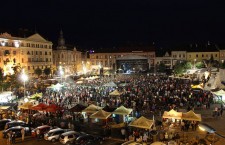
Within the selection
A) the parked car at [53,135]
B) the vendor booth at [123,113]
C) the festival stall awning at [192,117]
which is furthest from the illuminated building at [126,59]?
the parked car at [53,135]

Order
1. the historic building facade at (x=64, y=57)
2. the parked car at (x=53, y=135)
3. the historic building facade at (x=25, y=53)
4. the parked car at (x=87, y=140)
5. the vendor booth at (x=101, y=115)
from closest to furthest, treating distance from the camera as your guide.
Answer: the parked car at (x=87, y=140), the parked car at (x=53, y=135), the vendor booth at (x=101, y=115), the historic building facade at (x=25, y=53), the historic building facade at (x=64, y=57)

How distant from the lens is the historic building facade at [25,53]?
60812 millimetres

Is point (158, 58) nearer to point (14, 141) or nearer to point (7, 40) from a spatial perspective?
point (7, 40)

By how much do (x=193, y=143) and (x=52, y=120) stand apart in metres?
13.4

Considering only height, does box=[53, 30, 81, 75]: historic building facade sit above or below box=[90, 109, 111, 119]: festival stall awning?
above

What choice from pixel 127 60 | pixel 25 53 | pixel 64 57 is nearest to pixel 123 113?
pixel 25 53

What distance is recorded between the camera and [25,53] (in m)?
68.8

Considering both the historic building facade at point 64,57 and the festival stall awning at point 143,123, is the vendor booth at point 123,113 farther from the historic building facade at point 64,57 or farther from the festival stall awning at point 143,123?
the historic building facade at point 64,57

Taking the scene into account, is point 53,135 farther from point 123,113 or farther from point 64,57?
point 64,57

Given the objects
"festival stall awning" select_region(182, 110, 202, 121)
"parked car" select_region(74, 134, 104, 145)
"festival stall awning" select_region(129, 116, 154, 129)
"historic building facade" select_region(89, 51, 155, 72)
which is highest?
"historic building facade" select_region(89, 51, 155, 72)

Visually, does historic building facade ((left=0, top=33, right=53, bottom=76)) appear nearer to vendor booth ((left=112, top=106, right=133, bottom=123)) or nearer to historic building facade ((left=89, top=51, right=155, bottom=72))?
historic building facade ((left=89, top=51, right=155, bottom=72))

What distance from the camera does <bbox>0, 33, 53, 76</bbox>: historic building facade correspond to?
60812mm

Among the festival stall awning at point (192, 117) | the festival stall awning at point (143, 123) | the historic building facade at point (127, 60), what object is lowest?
the festival stall awning at point (143, 123)

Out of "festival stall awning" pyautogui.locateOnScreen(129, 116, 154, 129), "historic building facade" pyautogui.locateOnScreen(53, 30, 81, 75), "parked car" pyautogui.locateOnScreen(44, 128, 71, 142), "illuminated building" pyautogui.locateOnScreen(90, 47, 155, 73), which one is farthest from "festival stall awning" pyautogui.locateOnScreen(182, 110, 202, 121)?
"illuminated building" pyautogui.locateOnScreen(90, 47, 155, 73)
